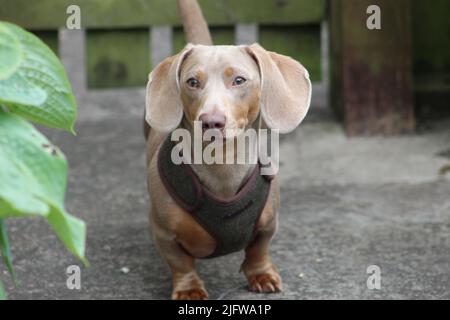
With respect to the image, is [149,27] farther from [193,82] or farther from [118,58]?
[193,82]

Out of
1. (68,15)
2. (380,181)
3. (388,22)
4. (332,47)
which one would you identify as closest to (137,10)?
(68,15)

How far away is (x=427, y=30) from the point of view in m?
4.83

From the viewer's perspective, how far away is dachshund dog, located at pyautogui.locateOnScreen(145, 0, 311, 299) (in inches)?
94.2

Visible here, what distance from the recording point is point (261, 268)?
2.82 meters

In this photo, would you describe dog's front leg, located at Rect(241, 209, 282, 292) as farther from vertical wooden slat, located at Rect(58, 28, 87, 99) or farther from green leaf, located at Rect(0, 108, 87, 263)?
vertical wooden slat, located at Rect(58, 28, 87, 99)

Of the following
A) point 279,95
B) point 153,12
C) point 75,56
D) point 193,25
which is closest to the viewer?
point 279,95

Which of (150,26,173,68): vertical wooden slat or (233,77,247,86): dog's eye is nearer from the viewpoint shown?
(233,77,247,86): dog's eye

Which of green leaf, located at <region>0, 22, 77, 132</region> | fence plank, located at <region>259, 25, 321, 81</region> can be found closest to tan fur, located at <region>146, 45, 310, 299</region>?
green leaf, located at <region>0, 22, 77, 132</region>

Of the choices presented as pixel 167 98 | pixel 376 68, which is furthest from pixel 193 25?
pixel 376 68

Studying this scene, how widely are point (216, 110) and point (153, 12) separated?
2754 millimetres

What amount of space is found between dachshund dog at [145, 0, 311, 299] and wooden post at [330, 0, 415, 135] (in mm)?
1811

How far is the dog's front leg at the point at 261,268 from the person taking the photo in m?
2.80
